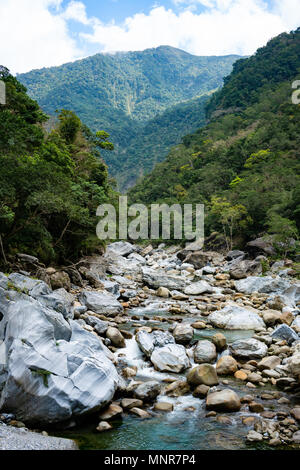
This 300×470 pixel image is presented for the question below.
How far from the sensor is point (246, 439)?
491 centimetres

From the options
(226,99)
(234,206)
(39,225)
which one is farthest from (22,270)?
(226,99)

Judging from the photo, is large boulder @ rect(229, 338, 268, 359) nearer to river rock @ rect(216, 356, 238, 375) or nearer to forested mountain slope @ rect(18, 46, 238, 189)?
Result: river rock @ rect(216, 356, 238, 375)

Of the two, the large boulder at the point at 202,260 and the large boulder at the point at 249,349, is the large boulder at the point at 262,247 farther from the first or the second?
Answer: the large boulder at the point at 249,349

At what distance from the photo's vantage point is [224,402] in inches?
224

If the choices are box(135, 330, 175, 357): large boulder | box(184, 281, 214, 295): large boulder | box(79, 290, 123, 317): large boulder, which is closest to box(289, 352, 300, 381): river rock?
box(135, 330, 175, 357): large boulder

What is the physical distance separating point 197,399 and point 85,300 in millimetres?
6522

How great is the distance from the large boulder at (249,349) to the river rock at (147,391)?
2708mm

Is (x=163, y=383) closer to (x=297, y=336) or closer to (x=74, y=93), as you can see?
(x=297, y=336)

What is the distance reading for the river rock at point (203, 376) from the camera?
6.52m

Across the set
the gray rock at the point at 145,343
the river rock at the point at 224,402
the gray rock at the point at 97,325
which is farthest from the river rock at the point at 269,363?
the gray rock at the point at 97,325

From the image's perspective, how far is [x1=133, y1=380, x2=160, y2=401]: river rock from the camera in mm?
5972

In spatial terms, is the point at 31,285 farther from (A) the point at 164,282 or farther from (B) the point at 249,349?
Result: (A) the point at 164,282

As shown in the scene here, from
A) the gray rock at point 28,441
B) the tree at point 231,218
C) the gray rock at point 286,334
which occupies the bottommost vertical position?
the gray rock at point 286,334

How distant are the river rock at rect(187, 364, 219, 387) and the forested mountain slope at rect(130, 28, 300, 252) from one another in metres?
15.9
